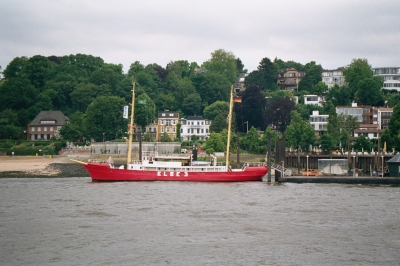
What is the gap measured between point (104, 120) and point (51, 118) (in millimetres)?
18373

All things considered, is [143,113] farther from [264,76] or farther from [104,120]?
[264,76]

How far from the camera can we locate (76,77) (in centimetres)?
15538

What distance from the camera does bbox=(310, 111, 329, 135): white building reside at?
13312cm

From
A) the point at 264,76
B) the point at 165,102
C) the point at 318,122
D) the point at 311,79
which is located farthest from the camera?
the point at 264,76

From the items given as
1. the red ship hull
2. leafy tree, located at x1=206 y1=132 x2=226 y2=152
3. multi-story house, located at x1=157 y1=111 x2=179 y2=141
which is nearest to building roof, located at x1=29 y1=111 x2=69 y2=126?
multi-story house, located at x1=157 y1=111 x2=179 y2=141

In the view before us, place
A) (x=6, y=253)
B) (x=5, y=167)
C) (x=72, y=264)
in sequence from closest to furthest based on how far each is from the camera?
(x=72, y=264), (x=6, y=253), (x=5, y=167)

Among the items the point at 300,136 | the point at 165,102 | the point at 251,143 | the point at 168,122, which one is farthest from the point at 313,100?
the point at 251,143

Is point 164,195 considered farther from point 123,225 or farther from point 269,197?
point 123,225

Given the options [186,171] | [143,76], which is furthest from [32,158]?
[143,76]

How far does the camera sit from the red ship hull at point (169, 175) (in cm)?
7188

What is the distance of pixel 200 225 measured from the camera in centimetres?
4322

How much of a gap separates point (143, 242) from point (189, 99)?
114 m

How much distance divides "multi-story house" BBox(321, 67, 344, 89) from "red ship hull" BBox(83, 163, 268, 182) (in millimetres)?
108591

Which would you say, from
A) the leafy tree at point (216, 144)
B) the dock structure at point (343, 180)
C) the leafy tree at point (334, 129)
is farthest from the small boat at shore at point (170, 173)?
the leafy tree at point (334, 129)
